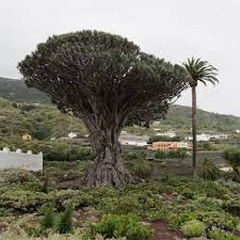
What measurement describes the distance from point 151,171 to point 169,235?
26563 mm

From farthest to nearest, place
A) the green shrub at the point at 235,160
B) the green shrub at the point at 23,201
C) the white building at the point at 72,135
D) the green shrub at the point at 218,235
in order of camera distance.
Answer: the white building at the point at 72,135, the green shrub at the point at 235,160, the green shrub at the point at 23,201, the green shrub at the point at 218,235

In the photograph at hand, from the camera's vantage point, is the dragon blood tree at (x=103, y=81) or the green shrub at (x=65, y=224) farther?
the dragon blood tree at (x=103, y=81)

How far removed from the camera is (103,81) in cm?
3369

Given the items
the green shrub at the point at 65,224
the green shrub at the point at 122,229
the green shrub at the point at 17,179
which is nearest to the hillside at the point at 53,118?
the green shrub at the point at 17,179

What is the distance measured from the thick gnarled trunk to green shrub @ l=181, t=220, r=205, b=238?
1532 cm

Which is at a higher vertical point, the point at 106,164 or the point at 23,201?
the point at 106,164

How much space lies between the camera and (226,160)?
5078cm

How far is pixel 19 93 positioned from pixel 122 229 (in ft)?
468

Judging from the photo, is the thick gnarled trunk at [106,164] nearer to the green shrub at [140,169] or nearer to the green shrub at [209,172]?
the green shrub at [140,169]

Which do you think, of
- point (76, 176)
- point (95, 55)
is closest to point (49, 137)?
point (76, 176)

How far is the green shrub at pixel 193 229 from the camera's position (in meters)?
17.9

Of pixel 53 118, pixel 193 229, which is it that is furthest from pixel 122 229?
pixel 53 118

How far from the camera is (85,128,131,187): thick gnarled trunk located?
113ft

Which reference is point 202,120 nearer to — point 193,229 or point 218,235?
point 193,229
